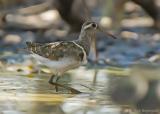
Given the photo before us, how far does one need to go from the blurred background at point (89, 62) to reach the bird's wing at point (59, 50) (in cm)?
41

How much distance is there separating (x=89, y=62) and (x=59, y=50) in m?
2.84

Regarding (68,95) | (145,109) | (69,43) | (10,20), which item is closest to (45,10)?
(10,20)

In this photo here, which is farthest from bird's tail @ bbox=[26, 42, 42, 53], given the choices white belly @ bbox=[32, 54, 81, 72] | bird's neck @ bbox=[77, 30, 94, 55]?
bird's neck @ bbox=[77, 30, 94, 55]

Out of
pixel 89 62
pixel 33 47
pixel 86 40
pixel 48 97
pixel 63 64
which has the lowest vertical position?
pixel 48 97

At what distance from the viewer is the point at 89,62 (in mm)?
11344

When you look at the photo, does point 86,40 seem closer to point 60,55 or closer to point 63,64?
point 60,55

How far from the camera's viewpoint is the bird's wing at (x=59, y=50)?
8414 millimetres

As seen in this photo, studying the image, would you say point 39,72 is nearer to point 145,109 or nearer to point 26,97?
point 26,97

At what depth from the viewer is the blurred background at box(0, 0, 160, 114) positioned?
20.6 ft

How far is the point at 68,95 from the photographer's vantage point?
26.3 ft

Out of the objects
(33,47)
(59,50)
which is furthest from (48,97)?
(33,47)

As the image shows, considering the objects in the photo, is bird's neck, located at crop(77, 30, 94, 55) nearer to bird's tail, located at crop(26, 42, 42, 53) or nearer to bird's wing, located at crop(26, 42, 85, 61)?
bird's wing, located at crop(26, 42, 85, 61)

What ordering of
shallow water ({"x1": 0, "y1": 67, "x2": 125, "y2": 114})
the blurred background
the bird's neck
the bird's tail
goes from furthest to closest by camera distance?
the bird's neck
the bird's tail
shallow water ({"x1": 0, "y1": 67, "x2": 125, "y2": 114})
the blurred background

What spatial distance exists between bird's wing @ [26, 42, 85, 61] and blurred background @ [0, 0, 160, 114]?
41cm
